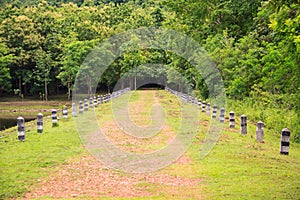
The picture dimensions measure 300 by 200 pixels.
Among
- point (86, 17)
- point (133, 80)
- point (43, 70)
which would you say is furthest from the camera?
point (86, 17)

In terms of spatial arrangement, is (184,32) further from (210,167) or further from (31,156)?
(210,167)

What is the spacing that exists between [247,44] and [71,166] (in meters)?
19.3

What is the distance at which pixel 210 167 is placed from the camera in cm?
962

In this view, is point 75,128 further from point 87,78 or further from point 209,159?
point 87,78

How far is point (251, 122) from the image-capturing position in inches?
828

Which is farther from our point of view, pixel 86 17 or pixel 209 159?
pixel 86 17

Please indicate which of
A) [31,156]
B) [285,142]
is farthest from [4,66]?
[285,142]

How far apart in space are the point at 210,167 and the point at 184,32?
3174cm

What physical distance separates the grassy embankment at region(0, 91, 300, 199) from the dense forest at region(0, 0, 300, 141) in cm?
258

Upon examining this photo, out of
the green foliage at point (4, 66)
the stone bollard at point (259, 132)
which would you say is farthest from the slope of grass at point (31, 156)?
the green foliage at point (4, 66)

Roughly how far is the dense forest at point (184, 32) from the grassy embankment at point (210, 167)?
258 centimetres

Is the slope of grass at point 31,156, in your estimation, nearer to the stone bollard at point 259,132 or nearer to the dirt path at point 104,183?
the dirt path at point 104,183

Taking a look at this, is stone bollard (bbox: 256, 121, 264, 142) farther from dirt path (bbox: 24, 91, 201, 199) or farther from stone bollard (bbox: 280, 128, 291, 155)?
dirt path (bbox: 24, 91, 201, 199)

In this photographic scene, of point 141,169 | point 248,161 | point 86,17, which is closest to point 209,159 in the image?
point 248,161
